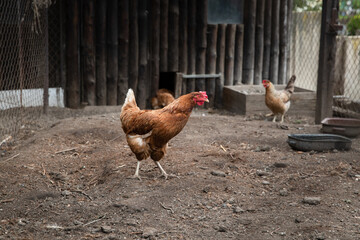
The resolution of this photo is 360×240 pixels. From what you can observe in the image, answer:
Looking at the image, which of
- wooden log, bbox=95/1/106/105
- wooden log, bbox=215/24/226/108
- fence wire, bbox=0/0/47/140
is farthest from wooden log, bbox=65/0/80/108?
wooden log, bbox=215/24/226/108

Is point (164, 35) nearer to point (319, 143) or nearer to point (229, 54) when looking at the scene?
point (229, 54)

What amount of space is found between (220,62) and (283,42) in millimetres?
1706

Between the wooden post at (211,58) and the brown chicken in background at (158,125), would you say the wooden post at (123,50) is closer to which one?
the wooden post at (211,58)

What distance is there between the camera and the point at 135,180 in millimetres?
5234

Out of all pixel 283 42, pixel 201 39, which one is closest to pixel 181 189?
pixel 201 39

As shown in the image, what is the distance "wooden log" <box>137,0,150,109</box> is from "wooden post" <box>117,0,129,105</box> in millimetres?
302

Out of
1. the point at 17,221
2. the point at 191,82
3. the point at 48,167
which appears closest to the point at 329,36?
the point at 191,82

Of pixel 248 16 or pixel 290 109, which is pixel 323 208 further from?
pixel 248 16

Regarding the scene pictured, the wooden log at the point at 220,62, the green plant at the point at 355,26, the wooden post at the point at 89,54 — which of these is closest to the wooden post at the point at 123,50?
the wooden post at the point at 89,54

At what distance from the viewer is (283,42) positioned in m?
11.4

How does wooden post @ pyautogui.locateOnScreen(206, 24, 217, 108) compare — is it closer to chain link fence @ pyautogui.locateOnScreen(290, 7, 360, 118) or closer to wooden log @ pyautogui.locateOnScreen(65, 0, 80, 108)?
chain link fence @ pyautogui.locateOnScreen(290, 7, 360, 118)

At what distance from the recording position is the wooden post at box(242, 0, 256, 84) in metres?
10.9

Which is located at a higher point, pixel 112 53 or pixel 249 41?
pixel 249 41

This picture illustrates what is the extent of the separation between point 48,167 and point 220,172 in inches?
86.3
